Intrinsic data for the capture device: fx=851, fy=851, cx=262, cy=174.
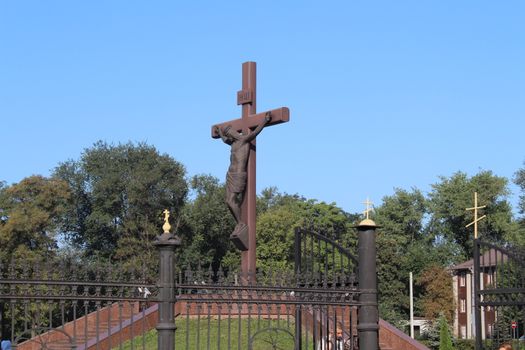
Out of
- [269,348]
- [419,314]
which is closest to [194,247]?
[419,314]

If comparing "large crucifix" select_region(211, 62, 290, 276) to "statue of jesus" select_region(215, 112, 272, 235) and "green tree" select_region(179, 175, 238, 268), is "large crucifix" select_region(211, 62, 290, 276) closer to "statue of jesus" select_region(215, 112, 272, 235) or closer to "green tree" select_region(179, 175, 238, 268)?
"statue of jesus" select_region(215, 112, 272, 235)

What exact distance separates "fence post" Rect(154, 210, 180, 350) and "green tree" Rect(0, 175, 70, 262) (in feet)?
104

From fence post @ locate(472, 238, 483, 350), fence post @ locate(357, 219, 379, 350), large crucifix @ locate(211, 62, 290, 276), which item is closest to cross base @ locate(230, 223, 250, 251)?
large crucifix @ locate(211, 62, 290, 276)

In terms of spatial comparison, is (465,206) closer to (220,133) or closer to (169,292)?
(220,133)

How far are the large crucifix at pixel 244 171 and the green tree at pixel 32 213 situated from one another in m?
24.7

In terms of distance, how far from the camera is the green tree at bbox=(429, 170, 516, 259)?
5681cm

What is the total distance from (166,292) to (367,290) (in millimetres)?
2479

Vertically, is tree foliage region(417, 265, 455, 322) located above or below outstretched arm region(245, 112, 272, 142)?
below

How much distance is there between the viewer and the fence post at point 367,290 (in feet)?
→ 30.7

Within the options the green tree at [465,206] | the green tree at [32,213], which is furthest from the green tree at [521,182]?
the green tree at [32,213]

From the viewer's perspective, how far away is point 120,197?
4638 cm

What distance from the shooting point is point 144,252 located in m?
44.7

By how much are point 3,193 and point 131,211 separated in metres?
7.02

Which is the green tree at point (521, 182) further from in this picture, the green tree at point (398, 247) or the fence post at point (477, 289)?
the fence post at point (477, 289)
